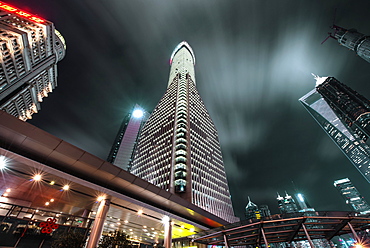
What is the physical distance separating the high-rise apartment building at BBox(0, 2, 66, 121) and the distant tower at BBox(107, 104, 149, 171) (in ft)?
191

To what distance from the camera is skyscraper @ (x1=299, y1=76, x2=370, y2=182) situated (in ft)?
334

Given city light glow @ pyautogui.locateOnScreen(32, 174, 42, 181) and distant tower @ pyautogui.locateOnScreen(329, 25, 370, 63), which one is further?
distant tower @ pyautogui.locateOnScreen(329, 25, 370, 63)

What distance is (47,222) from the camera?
13.8 meters

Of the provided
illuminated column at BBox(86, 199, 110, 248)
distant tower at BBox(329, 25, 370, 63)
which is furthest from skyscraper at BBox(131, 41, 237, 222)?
distant tower at BBox(329, 25, 370, 63)

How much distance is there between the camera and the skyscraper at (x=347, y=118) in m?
102

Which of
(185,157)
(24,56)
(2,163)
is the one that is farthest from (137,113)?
(2,163)

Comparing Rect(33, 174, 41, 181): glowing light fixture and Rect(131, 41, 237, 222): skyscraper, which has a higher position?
Rect(131, 41, 237, 222): skyscraper

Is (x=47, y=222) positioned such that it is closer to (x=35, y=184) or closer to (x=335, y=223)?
(x=35, y=184)

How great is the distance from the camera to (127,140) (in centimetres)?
12769

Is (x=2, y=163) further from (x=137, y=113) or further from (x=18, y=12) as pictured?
(x=137, y=113)

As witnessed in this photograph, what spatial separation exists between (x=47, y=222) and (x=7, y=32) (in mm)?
87208

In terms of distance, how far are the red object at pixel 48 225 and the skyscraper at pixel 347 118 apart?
14258cm

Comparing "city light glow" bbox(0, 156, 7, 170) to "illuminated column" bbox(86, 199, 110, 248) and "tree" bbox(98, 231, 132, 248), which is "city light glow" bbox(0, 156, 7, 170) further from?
"tree" bbox(98, 231, 132, 248)

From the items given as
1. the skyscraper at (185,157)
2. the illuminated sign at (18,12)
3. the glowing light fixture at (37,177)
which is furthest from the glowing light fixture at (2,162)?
the illuminated sign at (18,12)
